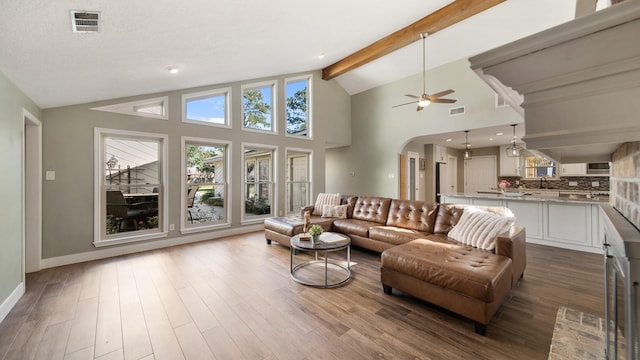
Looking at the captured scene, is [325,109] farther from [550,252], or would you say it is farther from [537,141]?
[537,141]

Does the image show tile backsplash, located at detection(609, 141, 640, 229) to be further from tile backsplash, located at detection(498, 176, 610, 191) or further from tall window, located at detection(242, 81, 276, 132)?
tile backsplash, located at detection(498, 176, 610, 191)

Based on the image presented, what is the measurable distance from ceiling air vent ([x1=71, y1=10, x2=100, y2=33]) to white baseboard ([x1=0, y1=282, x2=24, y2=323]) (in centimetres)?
256

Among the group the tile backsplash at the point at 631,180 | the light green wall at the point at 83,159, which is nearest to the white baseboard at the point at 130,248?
the light green wall at the point at 83,159

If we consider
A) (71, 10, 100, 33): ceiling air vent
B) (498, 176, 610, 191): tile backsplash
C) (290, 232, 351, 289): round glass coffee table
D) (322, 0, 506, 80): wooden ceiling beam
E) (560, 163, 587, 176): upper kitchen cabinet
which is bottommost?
(290, 232, 351, 289): round glass coffee table

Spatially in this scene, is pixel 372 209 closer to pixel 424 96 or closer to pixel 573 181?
pixel 424 96

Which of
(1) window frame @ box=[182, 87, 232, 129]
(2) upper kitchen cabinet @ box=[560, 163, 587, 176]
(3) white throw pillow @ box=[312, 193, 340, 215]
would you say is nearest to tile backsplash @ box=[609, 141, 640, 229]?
(3) white throw pillow @ box=[312, 193, 340, 215]

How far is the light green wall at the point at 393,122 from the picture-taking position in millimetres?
5336

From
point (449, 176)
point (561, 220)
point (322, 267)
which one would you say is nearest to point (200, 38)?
point (322, 267)

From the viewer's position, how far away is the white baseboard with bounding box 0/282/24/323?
2307 millimetres

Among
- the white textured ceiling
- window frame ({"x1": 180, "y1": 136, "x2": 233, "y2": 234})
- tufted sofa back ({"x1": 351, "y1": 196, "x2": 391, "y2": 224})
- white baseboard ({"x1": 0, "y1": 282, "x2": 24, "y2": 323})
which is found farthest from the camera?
window frame ({"x1": 180, "y1": 136, "x2": 233, "y2": 234})

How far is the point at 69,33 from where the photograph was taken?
2.02 meters

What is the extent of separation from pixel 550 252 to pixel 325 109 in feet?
18.7

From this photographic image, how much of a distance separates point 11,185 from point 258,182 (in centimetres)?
390

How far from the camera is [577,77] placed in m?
0.55
